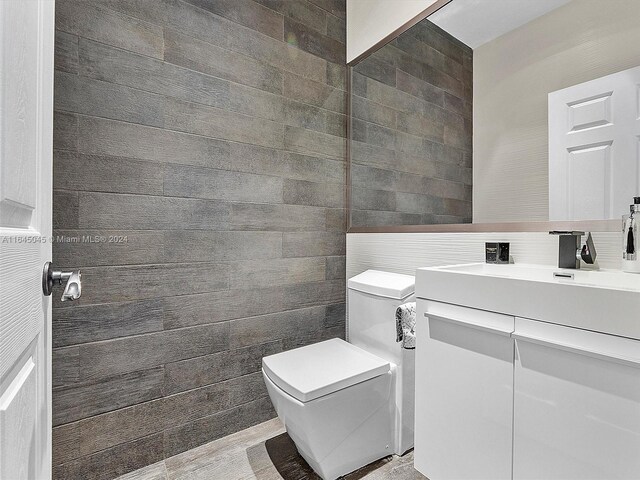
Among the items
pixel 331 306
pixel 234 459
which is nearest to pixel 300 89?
pixel 331 306

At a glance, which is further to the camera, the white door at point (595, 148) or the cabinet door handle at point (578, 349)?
the white door at point (595, 148)

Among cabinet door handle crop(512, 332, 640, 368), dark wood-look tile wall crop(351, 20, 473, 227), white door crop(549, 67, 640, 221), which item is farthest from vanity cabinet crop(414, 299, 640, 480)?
dark wood-look tile wall crop(351, 20, 473, 227)

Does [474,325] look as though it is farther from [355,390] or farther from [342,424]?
[342,424]

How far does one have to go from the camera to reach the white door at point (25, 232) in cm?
46

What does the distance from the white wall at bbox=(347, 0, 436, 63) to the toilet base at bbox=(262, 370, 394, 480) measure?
176 centimetres

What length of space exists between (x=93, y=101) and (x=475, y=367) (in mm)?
1665

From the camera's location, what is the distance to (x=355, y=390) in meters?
1.37

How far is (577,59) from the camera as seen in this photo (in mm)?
1238

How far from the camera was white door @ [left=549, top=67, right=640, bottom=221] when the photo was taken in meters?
1.11

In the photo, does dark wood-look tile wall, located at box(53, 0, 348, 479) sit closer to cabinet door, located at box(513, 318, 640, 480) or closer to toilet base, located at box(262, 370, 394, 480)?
toilet base, located at box(262, 370, 394, 480)

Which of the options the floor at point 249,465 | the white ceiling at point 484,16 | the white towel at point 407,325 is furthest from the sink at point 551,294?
the white ceiling at point 484,16

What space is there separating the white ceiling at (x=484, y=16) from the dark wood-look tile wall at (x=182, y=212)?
726mm

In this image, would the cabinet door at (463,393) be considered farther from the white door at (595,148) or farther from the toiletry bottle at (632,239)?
the white door at (595,148)

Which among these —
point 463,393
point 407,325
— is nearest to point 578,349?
point 463,393
